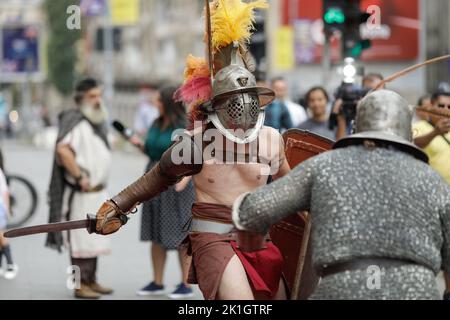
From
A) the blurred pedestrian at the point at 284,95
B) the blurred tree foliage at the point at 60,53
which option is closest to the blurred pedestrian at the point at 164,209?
the blurred pedestrian at the point at 284,95

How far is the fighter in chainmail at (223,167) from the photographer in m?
5.50

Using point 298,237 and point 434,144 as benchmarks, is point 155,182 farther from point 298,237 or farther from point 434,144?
point 434,144

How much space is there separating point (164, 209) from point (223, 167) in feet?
13.5

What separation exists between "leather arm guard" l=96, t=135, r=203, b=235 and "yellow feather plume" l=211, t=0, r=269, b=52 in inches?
21.9

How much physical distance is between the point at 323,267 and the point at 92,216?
1.77 meters

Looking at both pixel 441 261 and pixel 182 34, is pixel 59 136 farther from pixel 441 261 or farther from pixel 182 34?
pixel 182 34

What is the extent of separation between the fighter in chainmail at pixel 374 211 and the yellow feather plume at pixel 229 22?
74.7 inches

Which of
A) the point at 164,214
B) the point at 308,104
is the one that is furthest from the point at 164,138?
the point at 308,104

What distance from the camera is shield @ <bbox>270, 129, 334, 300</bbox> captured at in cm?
547

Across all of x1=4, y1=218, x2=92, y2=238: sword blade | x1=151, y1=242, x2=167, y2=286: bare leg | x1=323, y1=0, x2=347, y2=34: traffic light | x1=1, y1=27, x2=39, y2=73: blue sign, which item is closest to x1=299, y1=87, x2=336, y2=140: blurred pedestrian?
x1=323, y1=0, x2=347, y2=34: traffic light

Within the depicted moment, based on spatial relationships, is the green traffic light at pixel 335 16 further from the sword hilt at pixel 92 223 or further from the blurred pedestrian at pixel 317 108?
the sword hilt at pixel 92 223

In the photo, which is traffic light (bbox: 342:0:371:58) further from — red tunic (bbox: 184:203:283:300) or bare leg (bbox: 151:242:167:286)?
red tunic (bbox: 184:203:283:300)

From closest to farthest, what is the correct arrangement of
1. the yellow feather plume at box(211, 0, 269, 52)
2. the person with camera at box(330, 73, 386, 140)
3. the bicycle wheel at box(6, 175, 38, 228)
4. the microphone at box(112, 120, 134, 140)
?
the yellow feather plume at box(211, 0, 269, 52) < the person with camera at box(330, 73, 386, 140) < the microphone at box(112, 120, 134, 140) < the bicycle wheel at box(6, 175, 38, 228)

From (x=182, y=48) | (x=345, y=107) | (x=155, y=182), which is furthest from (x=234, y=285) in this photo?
(x=182, y=48)
